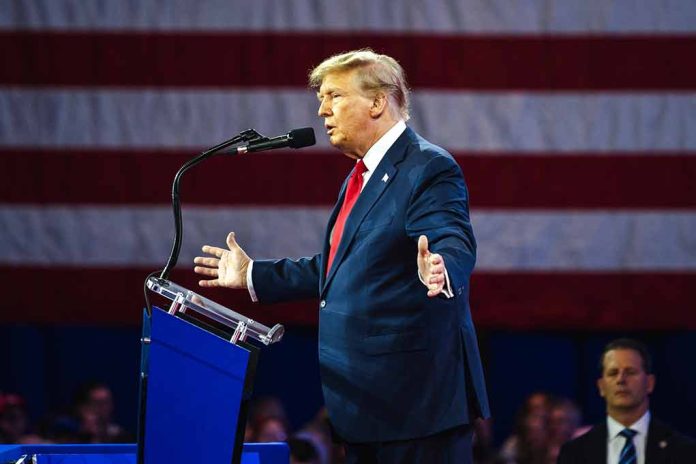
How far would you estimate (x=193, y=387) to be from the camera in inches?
81.7

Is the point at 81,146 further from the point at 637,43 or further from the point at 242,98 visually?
the point at 637,43

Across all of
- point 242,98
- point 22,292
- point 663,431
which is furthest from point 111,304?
point 663,431

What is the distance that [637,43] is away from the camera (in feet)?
16.2

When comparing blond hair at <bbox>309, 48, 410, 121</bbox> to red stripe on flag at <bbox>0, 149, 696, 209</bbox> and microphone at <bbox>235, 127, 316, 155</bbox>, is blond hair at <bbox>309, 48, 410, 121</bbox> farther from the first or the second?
red stripe on flag at <bbox>0, 149, 696, 209</bbox>

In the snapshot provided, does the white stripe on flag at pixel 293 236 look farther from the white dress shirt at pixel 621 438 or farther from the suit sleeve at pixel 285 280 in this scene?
the suit sleeve at pixel 285 280

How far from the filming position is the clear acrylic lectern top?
6.88 feet

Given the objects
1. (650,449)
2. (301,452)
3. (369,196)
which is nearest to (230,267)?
(369,196)

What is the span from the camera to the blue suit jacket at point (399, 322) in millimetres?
2346

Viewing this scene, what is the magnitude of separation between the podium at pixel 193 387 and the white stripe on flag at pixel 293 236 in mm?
2807

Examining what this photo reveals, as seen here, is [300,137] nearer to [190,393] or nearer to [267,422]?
[190,393]

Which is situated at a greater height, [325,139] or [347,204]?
[325,139]

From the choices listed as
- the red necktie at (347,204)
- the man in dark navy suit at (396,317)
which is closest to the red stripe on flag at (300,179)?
the red necktie at (347,204)

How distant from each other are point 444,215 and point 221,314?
1.68 feet

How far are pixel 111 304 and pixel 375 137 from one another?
2705mm
